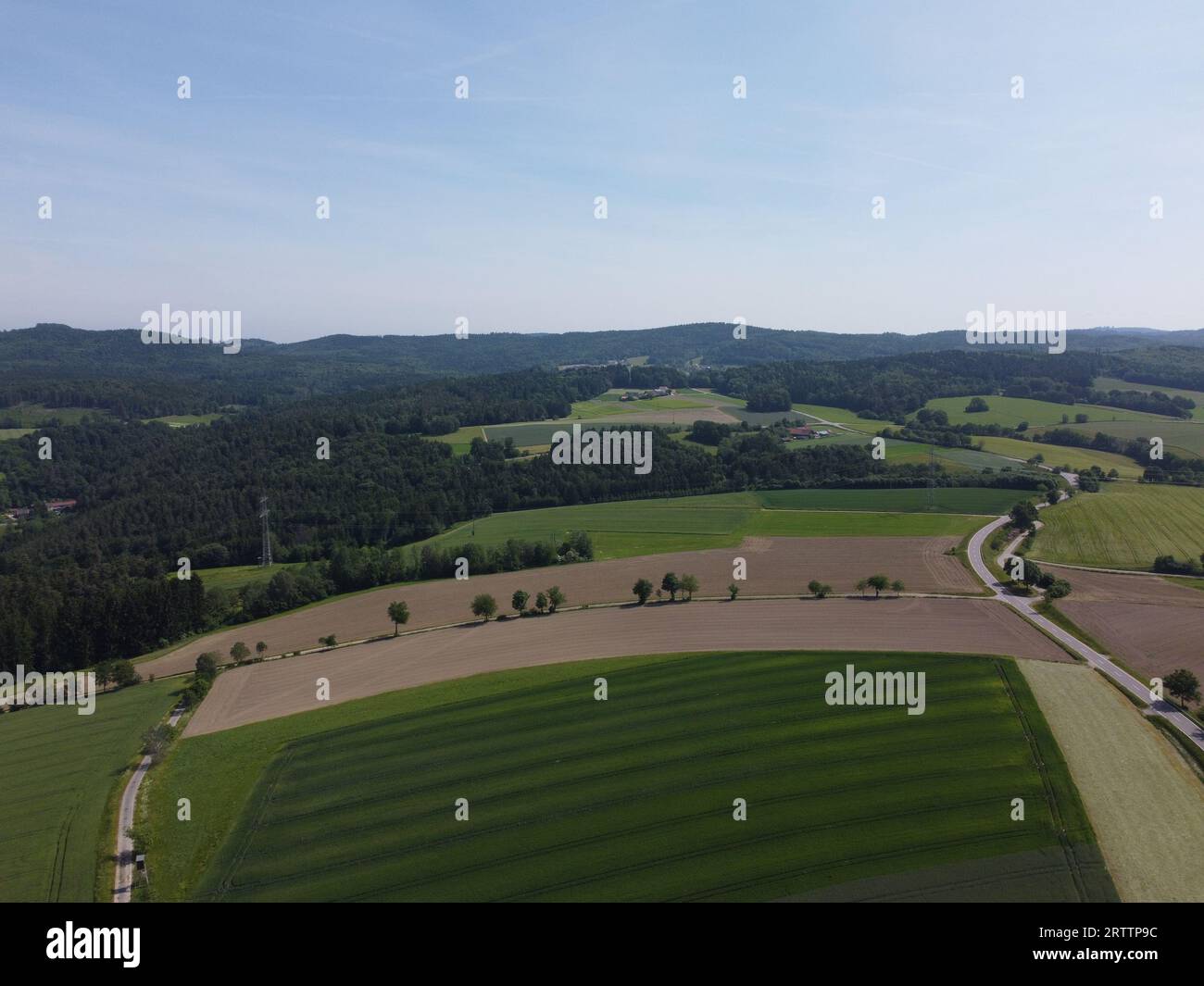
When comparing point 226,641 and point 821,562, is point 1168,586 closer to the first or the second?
point 821,562

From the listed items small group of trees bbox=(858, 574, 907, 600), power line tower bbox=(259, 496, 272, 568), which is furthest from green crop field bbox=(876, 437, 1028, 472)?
power line tower bbox=(259, 496, 272, 568)

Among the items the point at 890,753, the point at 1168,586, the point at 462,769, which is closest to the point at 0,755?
the point at 462,769

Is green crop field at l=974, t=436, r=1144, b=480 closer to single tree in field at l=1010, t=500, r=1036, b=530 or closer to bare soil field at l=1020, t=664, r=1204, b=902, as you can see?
single tree in field at l=1010, t=500, r=1036, b=530

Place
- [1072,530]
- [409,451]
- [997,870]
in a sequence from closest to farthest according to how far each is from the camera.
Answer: [997,870] < [1072,530] < [409,451]

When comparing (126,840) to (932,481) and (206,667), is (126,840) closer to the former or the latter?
(206,667)

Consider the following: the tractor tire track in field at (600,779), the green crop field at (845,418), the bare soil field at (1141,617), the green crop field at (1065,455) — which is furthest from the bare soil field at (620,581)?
the green crop field at (845,418)

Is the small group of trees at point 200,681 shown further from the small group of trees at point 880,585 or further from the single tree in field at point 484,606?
the small group of trees at point 880,585
